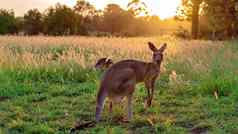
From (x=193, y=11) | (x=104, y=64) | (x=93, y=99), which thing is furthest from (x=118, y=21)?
(x=93, y=99)

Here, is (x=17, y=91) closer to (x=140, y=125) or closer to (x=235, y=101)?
(x=140, y=125)

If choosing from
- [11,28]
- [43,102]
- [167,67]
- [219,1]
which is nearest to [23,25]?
[11,28]

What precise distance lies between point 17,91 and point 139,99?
7.42ft

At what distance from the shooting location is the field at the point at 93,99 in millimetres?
5305

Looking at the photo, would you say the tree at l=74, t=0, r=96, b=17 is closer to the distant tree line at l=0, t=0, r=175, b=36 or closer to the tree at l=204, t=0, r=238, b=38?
the distant tree line at l=0, t=0, r=175, b=36

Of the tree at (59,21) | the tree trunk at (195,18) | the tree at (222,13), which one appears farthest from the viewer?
the tree at (59,21)

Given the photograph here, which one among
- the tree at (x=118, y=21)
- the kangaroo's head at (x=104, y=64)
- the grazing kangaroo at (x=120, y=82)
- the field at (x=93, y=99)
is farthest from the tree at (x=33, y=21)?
the grazing kangaroo at (x=120, y=82)

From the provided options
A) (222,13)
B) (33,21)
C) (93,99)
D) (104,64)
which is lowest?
(93,99)

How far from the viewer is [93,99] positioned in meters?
7.07

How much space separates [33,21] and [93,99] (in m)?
35.9

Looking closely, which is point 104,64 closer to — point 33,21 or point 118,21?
point 33,21

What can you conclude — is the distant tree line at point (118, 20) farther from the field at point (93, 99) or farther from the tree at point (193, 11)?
the field at point (93, 99)

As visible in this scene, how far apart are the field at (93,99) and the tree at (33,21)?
31.6 m

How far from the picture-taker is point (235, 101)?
6.65 meters
